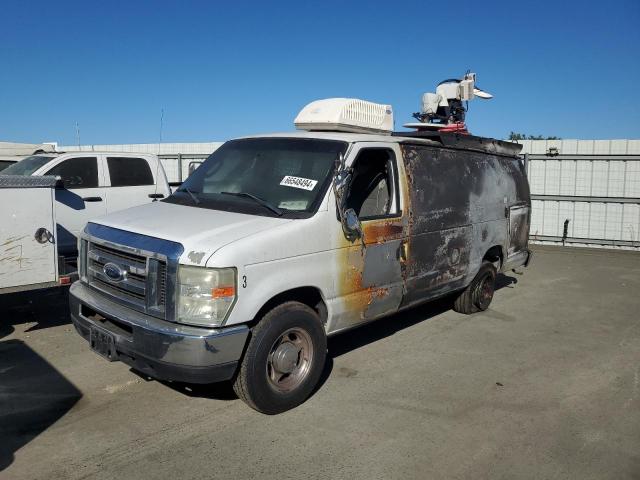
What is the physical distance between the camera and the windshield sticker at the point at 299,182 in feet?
15.1

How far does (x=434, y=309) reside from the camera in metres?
7.79

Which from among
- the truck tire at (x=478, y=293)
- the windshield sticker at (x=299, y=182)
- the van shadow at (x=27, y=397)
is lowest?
the van shadow at (x=27, y=397)

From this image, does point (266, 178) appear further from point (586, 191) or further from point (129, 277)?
point (586, 191)

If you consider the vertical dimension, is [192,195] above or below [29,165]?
below

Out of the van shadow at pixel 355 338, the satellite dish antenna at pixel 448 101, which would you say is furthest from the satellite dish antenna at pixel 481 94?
the van shadow at pixel 355 338

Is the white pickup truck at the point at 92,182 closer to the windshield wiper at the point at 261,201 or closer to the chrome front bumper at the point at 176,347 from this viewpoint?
the windshield wiper at the point at 261,201

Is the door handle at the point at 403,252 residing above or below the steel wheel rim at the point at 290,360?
above

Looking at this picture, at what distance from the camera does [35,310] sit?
7.14 meters

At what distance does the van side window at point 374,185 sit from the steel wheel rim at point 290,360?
1.47m

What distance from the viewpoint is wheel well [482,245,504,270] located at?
24.1ft

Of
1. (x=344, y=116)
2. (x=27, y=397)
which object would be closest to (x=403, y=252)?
(x=344, y=116)

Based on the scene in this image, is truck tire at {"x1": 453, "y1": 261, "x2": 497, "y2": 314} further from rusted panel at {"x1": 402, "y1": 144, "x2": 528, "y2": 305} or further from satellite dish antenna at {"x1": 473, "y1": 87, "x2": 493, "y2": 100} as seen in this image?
satellite dish antenna at {"x1": 473, "y1": 87, "x2": 493, "y2": 100}

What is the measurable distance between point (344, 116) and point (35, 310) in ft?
15.9

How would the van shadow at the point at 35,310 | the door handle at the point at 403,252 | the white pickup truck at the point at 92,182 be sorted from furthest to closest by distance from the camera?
the white pickup truck at the point at 92,182 → the van shadow at the point at 35,310 → the door handle at the point at 403,252
